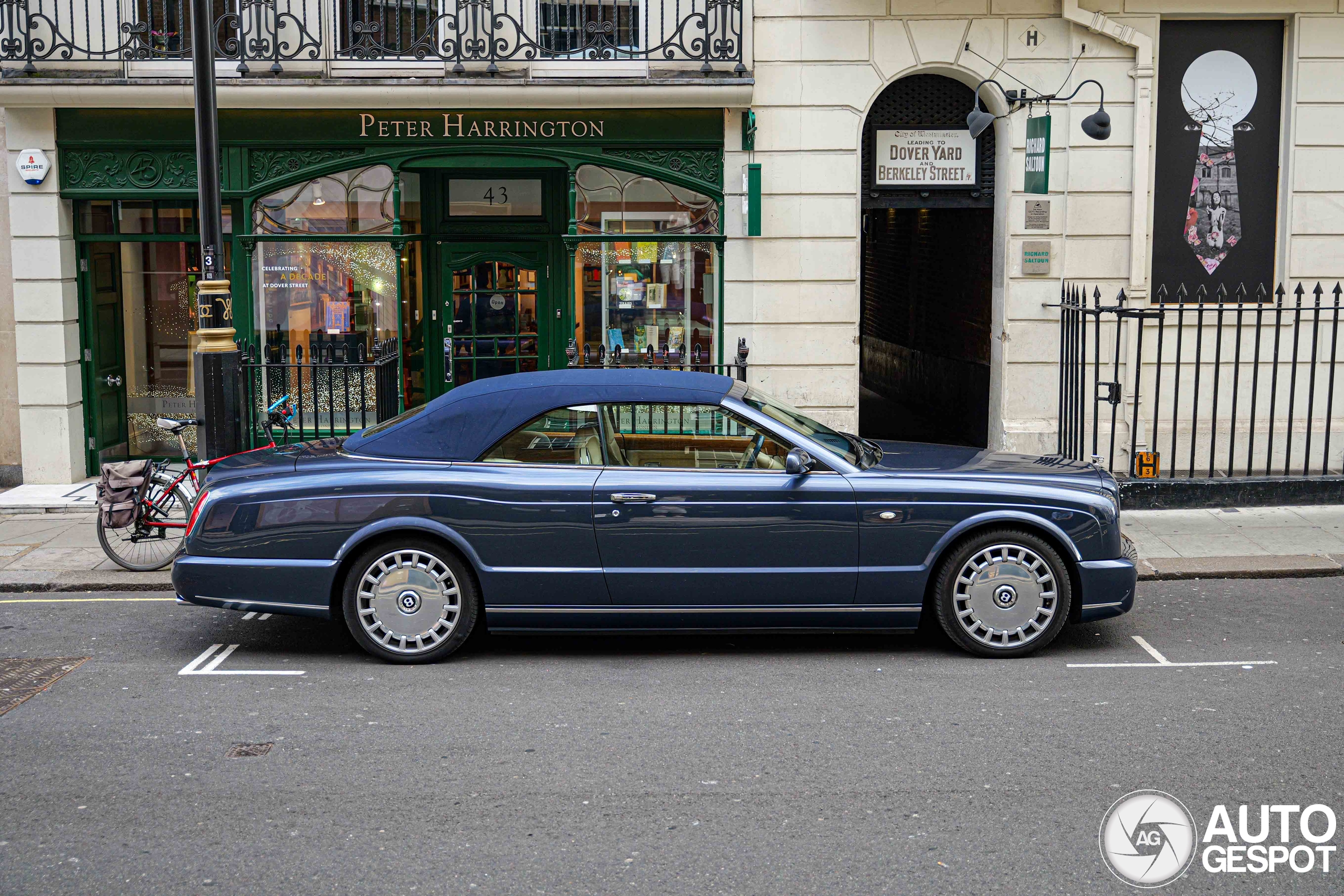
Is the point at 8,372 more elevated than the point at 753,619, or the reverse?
the point at 8,372

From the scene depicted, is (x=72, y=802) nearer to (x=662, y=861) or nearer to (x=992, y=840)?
(x=662, y=861)

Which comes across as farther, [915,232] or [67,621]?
[915,232]

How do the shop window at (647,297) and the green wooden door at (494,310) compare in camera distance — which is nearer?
the shop window at (647,297)

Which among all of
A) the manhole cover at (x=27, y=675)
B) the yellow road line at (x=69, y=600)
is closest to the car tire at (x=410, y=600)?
the manhole cover at (x=27, y=675)

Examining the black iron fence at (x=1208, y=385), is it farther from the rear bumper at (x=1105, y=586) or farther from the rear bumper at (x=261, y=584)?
the rear bumper at (x=261, y=584)

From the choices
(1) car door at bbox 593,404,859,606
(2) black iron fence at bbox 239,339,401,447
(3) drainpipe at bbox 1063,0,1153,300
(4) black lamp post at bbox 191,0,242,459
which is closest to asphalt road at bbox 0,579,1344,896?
(1) car door at bbox 593,404,859,606

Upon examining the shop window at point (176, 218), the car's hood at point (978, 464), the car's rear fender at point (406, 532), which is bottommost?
the car's rear fender at point (406, 532)

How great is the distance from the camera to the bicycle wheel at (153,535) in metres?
9.72

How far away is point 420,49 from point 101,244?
379 cm

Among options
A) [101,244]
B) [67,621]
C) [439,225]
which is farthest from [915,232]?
[67,621]


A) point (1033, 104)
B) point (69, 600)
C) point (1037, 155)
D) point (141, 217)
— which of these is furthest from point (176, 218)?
point (1033, 104)

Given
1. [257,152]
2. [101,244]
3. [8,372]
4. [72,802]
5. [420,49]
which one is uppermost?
[420,49]

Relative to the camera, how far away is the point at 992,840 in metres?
5.17

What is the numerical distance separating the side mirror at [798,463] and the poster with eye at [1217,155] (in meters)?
7.14
